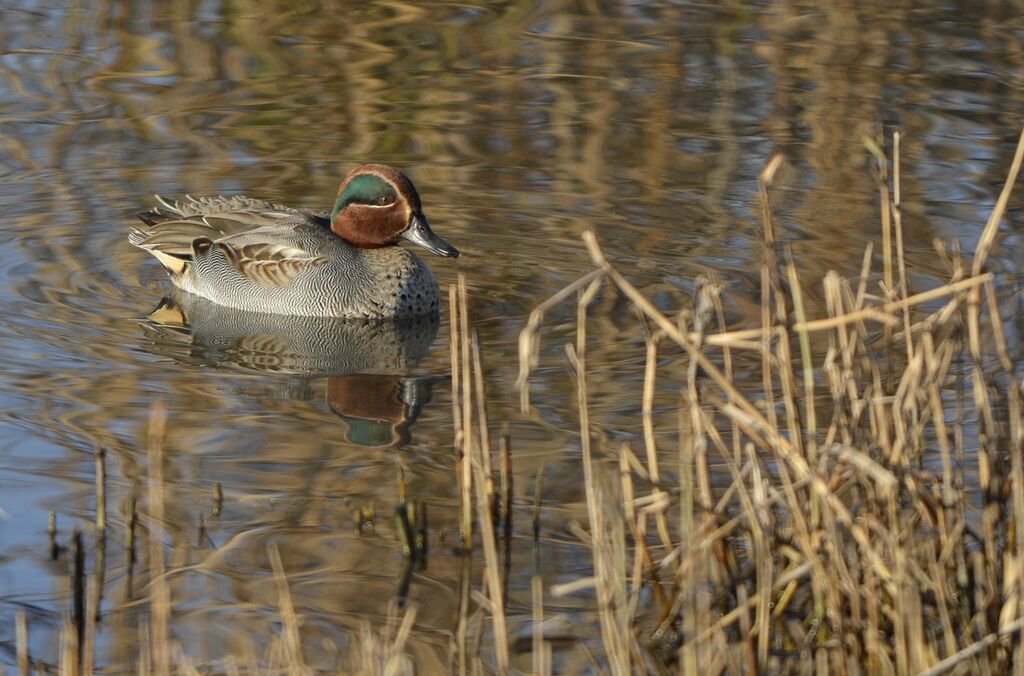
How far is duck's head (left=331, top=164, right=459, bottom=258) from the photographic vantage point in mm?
8508

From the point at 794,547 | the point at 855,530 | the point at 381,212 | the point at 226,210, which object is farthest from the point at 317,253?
the point at 855,530

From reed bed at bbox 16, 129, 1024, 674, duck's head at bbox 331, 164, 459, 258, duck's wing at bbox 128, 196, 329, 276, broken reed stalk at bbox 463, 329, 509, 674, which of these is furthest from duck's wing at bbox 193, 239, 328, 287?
reed bed at bbox 16, 129, 1024, 674

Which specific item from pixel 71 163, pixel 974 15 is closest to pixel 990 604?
pixel 71 163

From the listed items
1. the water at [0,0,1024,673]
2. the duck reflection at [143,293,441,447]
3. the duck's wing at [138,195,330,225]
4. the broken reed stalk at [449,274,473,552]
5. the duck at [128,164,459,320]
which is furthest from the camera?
the duck's wing at [138,195,330,225]

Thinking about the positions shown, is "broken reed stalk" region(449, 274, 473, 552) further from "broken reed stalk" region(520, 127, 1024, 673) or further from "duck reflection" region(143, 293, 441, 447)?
"duck reflection" region(143, 293, 441, 447)

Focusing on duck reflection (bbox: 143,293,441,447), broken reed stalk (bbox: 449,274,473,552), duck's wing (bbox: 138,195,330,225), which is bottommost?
duck reflection (bbox: 143,293,441,447)

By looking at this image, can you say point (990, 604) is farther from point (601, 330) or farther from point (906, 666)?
point (601, 330)

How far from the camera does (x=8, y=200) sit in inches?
372

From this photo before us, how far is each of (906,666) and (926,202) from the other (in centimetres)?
572

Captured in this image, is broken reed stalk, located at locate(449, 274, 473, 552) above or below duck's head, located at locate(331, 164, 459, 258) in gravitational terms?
above

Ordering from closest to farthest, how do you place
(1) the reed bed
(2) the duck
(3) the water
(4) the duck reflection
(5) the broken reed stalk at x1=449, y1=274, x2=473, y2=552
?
1. (1) the reed bed
2. (5) the broken reed stalk at x1=449, y1=274, x2=473, y2=552
3. (3) the water
4. (4) the duck reflection
5. (2) the duck

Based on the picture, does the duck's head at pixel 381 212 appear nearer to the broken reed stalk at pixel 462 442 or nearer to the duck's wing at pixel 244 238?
the duck's wing at pixel 244 238

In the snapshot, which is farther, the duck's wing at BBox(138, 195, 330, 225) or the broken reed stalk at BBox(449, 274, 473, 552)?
the duck's wing at BBox(138, 195, 330, 225)

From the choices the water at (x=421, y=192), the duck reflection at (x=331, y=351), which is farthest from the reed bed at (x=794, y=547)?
the duck reflection at (x=331, y=351)
